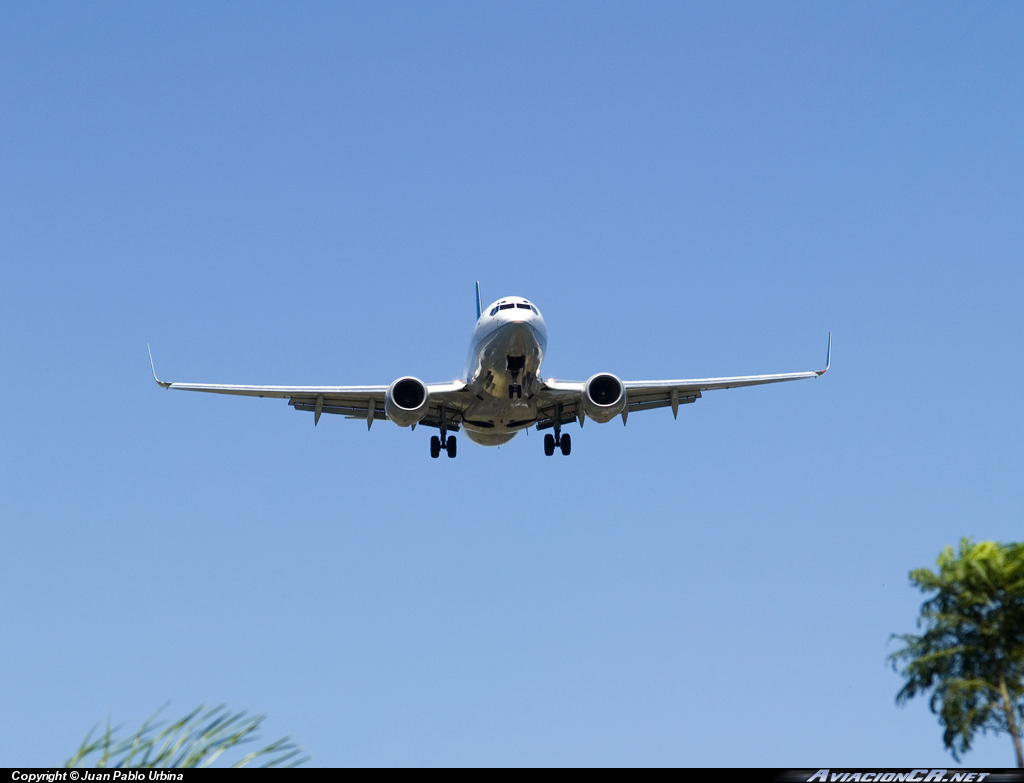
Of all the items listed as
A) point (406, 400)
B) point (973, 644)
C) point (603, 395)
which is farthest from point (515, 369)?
point (973, 644)

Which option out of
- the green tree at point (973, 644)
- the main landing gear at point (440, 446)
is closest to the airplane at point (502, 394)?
the main landing gear at point (440, 446)

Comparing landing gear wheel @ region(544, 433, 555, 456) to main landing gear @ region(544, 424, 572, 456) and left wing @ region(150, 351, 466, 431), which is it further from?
left wing @ region(150, 351, 466, 431)

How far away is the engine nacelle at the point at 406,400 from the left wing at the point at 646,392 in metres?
3.81

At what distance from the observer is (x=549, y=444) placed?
40.3 meters

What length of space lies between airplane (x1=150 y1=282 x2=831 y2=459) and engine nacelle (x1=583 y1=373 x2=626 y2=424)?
0.10 ft

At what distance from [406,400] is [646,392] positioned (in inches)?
345

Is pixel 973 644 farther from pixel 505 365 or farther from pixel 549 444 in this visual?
pixel 549 444

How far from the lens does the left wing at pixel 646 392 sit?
3729 cm

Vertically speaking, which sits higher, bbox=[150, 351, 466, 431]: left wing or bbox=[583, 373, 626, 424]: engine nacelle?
bbox=[150, 351, 466, 431]: left wing

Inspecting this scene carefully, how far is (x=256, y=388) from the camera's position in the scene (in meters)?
37.9

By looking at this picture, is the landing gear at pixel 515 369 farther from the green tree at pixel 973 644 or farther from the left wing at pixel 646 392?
the green tree at pixel 973 644

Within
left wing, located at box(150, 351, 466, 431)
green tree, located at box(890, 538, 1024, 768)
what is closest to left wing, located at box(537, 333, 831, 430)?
left wing, located at box(150, 351, 466, 431)

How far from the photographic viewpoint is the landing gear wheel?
132 feet
